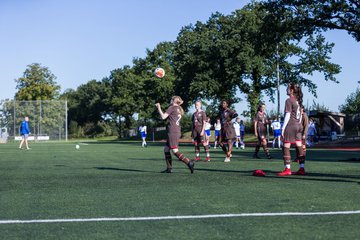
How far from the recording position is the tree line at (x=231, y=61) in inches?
1336

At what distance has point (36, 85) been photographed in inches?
3590

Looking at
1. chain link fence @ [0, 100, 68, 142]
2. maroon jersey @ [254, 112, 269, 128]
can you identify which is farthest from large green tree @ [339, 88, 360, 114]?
maroon jersey @ [254, 112, 269, 128]

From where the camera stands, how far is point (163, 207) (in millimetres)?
7469

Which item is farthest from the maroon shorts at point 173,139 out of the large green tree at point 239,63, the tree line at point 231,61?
the large green tree at point 239,63

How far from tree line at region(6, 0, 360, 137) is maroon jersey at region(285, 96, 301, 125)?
2216 centimetres

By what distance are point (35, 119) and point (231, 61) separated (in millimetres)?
23845

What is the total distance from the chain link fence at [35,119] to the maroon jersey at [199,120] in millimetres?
44966

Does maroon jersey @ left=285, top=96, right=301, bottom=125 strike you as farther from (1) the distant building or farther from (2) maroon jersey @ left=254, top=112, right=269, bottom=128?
(1) the distant building

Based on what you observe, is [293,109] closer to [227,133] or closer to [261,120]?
[227,133]

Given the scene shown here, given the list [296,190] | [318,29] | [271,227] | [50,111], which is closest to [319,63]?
[318,29]

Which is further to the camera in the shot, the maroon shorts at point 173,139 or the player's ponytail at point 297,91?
the maroon shorts at point 173,139

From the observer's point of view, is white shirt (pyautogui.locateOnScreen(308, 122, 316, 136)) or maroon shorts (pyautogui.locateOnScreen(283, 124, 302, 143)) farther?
white shirt (pyautogui.locateOnScreen(308, 122, 316, 136))

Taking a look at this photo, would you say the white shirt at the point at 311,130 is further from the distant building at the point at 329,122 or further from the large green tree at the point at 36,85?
the large green tree at the point at 36,85

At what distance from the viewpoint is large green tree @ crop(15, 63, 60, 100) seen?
90.5 meters
